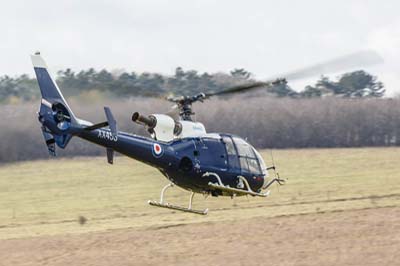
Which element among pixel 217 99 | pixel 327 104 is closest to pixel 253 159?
pixel 217 99

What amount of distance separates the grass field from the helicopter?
29.9 ft

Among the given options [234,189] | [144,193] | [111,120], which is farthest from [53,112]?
[144,193]

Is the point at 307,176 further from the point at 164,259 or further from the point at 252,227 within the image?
the point at 164,259

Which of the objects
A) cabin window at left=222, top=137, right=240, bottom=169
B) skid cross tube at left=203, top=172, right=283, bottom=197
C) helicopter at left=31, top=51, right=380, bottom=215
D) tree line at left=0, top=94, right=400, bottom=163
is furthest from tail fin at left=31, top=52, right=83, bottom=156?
tree line at left=0, top=94, right=400, bottom=163

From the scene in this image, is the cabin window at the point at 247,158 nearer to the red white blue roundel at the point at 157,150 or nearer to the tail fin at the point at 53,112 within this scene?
the red white blue roundel at the point at 157,150

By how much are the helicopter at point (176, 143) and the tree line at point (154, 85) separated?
0.69 metres

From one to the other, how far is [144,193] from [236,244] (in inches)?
695

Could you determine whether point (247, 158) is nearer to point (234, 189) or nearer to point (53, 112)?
point (234, 189)

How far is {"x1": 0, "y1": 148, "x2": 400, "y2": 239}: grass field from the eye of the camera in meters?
35.7

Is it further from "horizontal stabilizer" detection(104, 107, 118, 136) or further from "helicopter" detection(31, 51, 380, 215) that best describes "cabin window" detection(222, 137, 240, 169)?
"horizontal stabilizer" detection(104, 107, 118, 136)

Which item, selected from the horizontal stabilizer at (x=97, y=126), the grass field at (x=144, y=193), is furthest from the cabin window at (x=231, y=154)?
the grass field at (x=144, y=193)

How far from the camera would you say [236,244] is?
2888 cm

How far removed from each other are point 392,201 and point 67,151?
21.9 m

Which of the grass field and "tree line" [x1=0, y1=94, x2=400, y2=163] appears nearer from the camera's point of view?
"tree line" [x1=0, y1=94, x2=400, y2=163]
